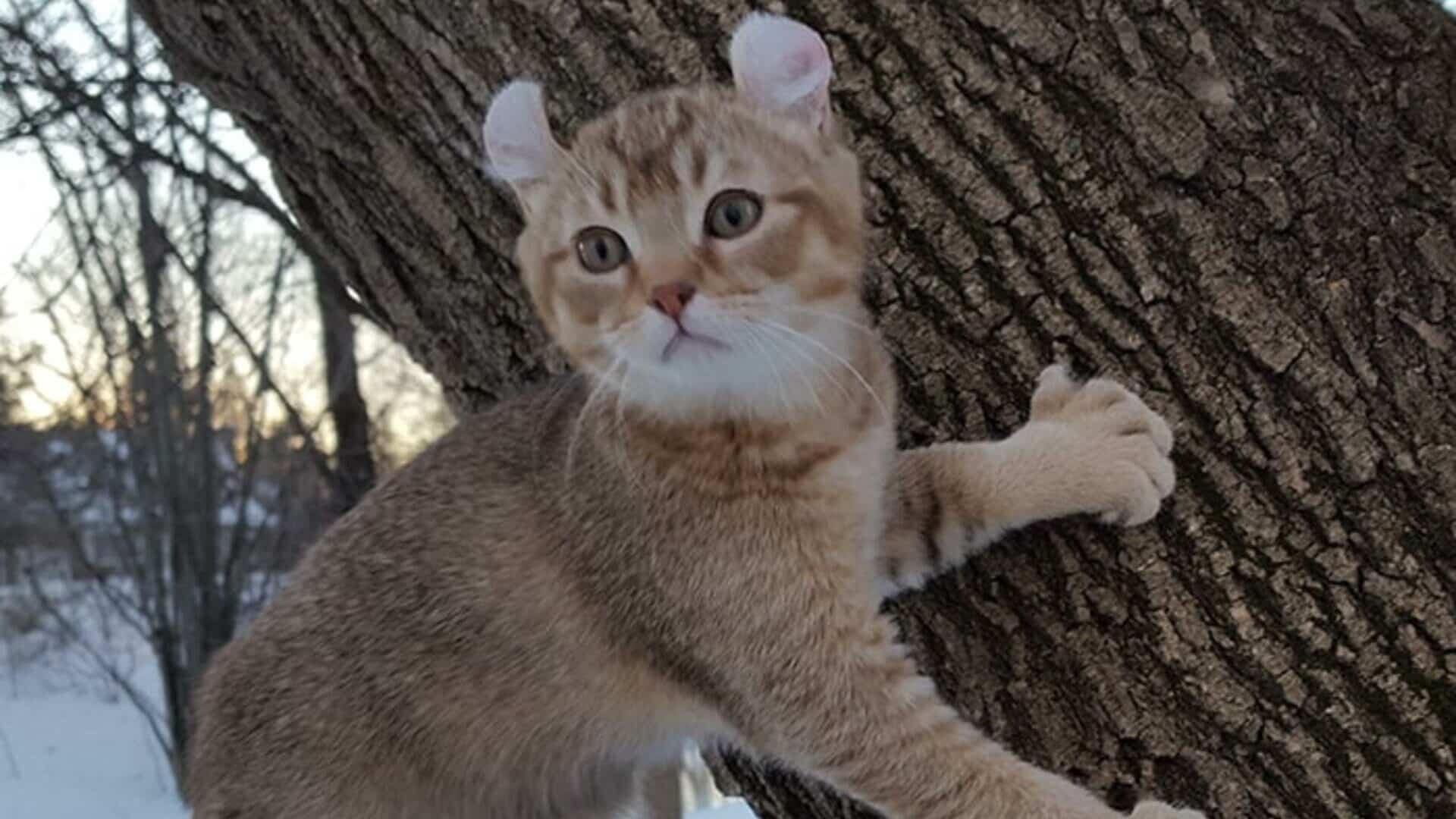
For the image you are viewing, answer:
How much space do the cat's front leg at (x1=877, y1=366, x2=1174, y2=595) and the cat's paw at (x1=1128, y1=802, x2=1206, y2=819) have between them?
0.29 m

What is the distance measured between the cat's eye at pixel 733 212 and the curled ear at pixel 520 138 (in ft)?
0.69

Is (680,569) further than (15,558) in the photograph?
No

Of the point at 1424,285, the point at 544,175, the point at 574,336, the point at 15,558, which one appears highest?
the point at 15,558

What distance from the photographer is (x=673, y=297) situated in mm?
1463

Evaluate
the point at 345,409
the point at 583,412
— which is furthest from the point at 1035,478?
the point at 345,409

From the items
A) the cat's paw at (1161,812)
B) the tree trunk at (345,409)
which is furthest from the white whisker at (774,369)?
the tree trunk at (345,409)

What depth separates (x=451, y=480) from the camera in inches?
70.0

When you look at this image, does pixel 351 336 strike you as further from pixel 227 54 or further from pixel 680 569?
pixel 680 569

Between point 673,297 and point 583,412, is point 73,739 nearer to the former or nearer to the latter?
point 583,412

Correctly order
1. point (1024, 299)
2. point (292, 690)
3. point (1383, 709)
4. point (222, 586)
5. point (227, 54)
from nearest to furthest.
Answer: point (1383, 709)
point (1024, 299)
point (292, 690)
point (227, 54)
point (222, 586)

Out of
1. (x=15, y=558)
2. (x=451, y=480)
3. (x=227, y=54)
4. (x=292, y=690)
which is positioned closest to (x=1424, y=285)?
(x=451, y=480)

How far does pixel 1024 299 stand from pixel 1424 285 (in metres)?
0.41

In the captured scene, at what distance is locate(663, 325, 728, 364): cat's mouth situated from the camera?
4.83ft

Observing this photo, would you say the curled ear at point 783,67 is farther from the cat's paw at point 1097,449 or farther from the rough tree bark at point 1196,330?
the cat's paw at point 1097,449
